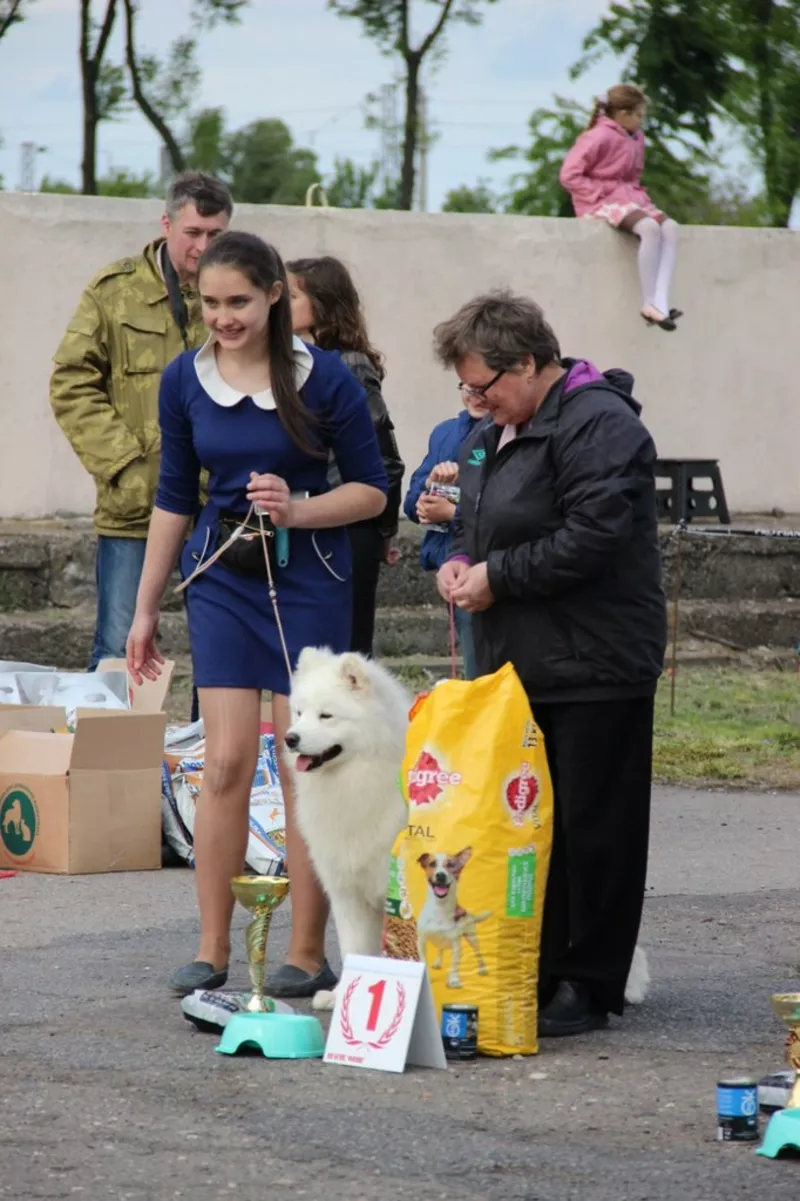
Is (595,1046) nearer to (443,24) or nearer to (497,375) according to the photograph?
(497,375)

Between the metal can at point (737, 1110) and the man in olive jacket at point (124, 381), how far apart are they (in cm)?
399

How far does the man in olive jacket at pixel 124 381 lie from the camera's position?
7.31 m

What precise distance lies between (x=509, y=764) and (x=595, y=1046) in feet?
2.43

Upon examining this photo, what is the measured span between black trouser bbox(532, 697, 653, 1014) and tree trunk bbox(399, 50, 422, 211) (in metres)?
16.2

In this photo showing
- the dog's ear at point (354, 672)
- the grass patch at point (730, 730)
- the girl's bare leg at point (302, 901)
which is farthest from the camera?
the grass patch at point (730, 730)

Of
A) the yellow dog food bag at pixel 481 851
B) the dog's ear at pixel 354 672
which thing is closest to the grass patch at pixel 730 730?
the dog's ear at pixel 354 672

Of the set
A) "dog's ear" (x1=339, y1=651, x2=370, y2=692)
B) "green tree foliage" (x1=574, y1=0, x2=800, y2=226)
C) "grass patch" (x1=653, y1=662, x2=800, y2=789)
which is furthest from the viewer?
"green tree foliage" (x1=574, y1=0, x2=800, y2=226)

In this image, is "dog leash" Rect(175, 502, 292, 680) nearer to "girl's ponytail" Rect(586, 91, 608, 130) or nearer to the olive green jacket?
the olive green jacket

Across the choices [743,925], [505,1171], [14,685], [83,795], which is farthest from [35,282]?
[505,1171]

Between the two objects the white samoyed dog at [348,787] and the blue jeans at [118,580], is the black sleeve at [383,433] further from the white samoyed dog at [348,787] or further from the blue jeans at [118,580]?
the white samoyed dog at [348,787]

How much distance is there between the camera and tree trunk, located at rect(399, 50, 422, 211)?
20.4 metres

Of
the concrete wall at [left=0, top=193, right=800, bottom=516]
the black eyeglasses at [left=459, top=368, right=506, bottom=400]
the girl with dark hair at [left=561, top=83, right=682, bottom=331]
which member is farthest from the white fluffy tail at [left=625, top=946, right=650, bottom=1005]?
the girl with dark hair at [left=561, top=83, right=682, bottom=331]

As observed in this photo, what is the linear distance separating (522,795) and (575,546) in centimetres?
61

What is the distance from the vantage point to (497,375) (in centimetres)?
483
